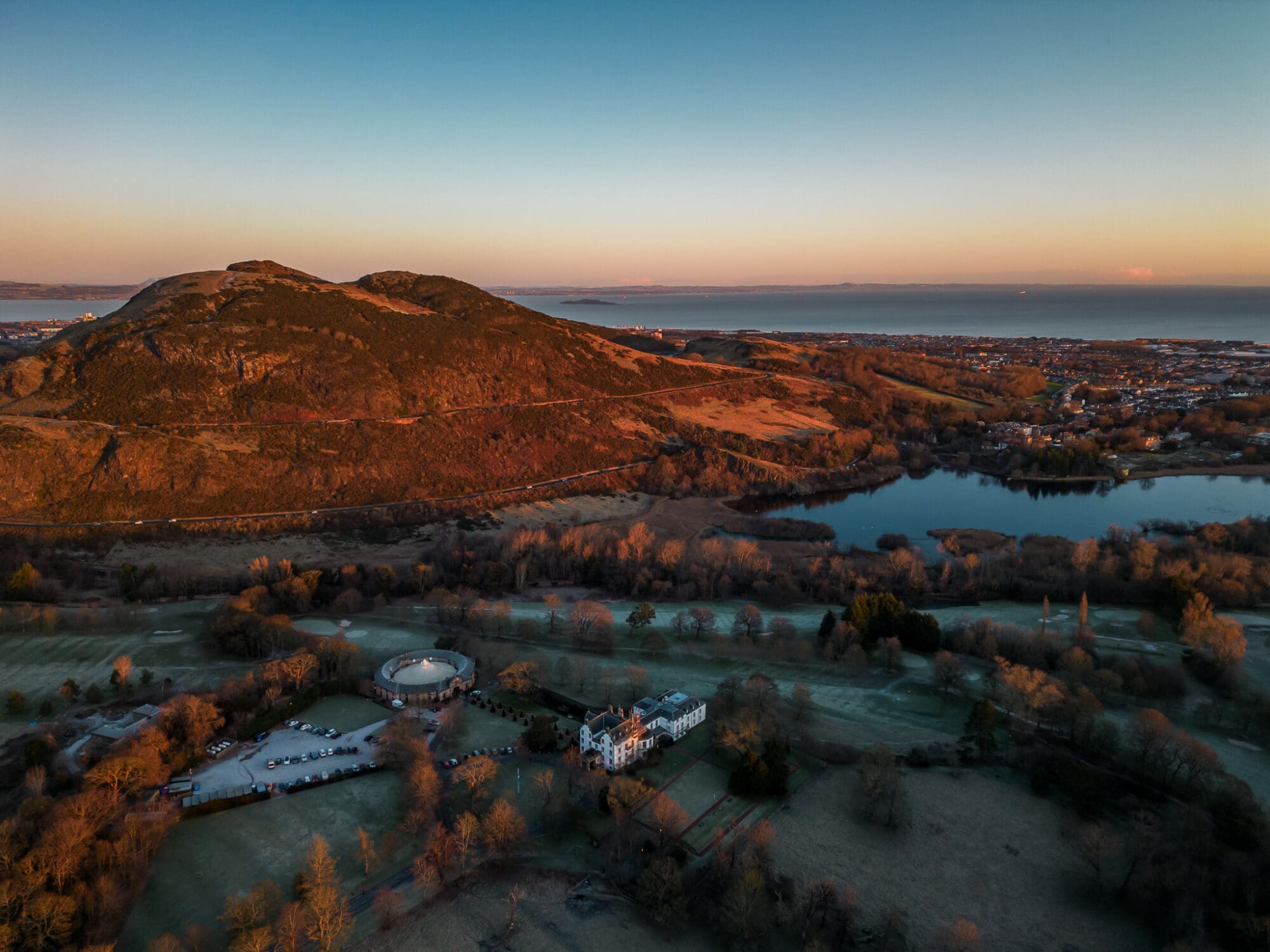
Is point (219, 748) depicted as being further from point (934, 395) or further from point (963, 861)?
point (934, 395)

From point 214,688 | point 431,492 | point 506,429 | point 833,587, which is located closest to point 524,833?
point 214,688

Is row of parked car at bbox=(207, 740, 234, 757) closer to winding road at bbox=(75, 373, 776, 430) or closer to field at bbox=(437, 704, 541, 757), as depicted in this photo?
field at bbox=(437, 704, 541, 757)

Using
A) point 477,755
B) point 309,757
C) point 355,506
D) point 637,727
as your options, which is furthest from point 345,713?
point 355,506

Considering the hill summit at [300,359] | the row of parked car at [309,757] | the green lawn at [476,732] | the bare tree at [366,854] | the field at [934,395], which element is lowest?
the green lawn at [476,732]

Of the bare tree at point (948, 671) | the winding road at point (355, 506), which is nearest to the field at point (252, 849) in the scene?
the bare tree at point (948, 671)

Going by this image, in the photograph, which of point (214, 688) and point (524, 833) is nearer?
point (524, 833)

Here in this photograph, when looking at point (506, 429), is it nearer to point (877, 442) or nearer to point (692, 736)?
point (877, 442)

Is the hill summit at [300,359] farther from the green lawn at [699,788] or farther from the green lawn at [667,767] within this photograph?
the green lawn at [699,788]
